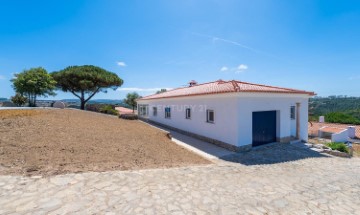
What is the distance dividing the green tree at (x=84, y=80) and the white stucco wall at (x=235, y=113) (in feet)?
64.6

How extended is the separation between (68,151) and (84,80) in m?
26.8

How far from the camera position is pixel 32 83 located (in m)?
24.3

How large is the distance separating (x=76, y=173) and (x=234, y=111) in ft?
27.8

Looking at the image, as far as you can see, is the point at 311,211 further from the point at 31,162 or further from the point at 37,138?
the point at 37,138

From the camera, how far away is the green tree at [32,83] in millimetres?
24359

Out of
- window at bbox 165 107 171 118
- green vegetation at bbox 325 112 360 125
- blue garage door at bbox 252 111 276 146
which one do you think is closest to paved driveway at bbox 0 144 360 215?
blue garage door at bbox 252 111 276 146

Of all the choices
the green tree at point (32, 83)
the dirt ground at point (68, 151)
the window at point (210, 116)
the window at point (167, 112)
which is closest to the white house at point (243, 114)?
the window at point (210, 116)

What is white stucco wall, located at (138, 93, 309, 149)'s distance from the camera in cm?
1116

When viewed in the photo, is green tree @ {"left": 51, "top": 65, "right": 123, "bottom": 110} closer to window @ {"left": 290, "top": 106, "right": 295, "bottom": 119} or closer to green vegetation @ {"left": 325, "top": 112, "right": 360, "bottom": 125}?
window @ {"left": 290, "top": 106, "right": 295, "bottom": 119}

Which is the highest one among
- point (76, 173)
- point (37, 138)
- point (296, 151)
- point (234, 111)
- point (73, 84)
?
point (73, 84)

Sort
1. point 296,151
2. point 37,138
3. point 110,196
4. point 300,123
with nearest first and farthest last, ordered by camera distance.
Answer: point 110,196 < point 37,138 < point 296,151 < point 300,123

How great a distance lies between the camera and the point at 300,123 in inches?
586

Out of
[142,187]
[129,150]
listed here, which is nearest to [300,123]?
[129,150]

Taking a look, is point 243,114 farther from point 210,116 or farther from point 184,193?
point 184,193
